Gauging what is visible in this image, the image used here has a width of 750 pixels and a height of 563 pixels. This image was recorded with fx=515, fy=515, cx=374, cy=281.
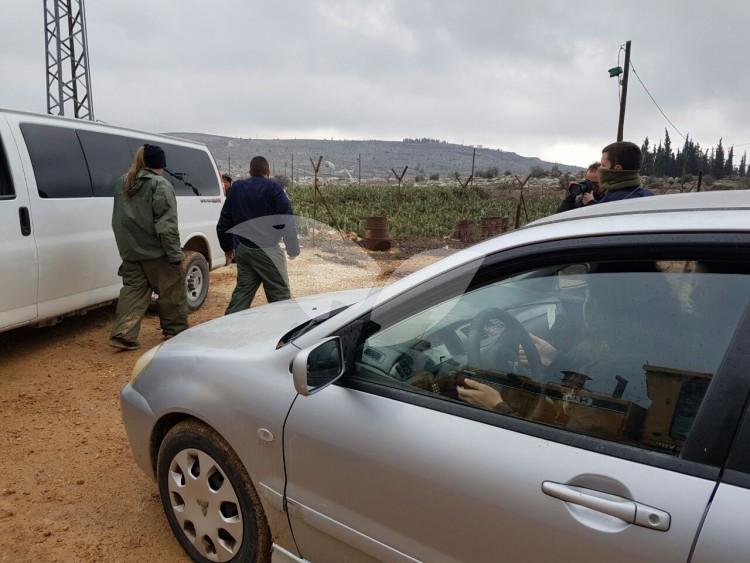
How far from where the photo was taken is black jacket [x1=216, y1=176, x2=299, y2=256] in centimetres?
497

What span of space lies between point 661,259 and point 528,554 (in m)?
0.80

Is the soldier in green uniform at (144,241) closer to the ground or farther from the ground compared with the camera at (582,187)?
closer to the ground

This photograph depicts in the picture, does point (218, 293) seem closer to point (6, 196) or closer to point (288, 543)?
point (6, 196)

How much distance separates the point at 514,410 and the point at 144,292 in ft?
14.2

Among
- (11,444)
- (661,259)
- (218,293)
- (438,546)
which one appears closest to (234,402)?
(438,546)

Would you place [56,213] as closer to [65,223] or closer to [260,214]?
[65,223]

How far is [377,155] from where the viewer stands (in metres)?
81.8

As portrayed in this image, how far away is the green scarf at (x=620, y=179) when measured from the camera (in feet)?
11.9

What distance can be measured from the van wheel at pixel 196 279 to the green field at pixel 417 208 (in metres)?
9.09

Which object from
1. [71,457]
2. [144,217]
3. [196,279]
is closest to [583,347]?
[71,457]

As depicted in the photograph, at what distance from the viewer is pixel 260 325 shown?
8.03 feet

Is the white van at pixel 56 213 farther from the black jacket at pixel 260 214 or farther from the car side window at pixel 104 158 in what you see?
the black jacket at pixel 260 214

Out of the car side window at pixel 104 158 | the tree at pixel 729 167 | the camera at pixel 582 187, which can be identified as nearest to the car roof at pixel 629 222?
the camera at pixel 582 187

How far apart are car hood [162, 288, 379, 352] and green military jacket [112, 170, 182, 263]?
7.26ft
